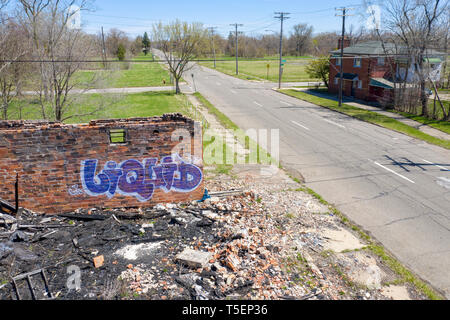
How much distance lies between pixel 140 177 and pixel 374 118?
20.8 meters

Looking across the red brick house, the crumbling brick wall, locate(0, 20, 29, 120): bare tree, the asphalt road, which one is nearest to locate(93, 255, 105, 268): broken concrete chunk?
the crumbling brick wall

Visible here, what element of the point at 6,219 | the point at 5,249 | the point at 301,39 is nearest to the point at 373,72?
the point at 6,219

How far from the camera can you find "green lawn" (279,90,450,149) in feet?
64.0

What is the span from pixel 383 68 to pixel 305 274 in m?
31.0

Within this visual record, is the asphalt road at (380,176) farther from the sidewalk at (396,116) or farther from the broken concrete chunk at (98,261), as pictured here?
the broken concrete chunk at (98,261)

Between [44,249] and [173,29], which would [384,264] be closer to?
[44,249]

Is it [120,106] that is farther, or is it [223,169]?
[120,106]

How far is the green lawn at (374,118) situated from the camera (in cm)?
1952

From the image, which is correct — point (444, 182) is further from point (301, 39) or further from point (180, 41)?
point (301, 39)

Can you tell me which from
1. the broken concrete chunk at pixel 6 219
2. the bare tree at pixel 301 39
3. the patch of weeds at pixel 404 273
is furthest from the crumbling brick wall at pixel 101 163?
the bare tree at pixel 301 39

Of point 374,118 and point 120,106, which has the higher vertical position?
point 120,106

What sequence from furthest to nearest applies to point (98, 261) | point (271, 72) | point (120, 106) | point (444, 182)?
point (271, 72), point (120, 106), point (444, 182), point (98, 261)

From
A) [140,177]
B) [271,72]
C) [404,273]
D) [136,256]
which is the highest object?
[271,72]

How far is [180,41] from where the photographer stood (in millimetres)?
39125
